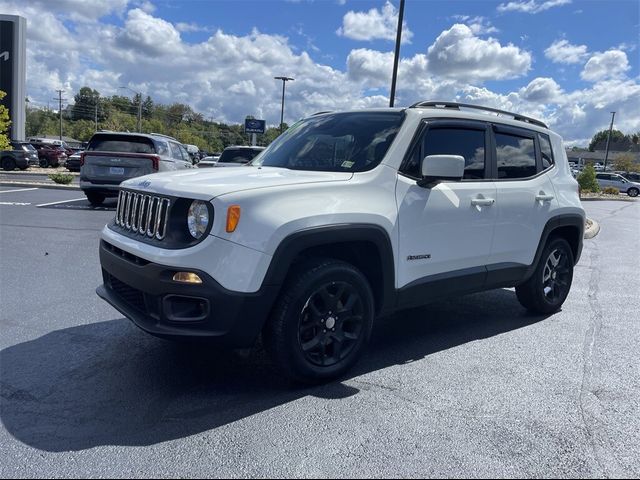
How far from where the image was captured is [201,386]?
3543 mm

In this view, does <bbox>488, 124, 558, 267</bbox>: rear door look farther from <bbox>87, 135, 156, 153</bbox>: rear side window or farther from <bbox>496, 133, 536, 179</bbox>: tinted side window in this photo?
<bbox>87, 135, 156, 153</bbox>: rear side window

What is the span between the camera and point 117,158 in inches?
460

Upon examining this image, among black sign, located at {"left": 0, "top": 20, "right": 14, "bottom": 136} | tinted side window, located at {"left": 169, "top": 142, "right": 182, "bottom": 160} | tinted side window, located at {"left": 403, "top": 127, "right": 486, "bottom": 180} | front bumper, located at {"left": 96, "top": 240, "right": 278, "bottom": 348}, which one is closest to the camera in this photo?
front bumper, located at {"left": 96, "top": 240, "right": 278, "bottom": 348}

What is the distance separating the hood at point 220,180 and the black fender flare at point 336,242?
1.16 feet

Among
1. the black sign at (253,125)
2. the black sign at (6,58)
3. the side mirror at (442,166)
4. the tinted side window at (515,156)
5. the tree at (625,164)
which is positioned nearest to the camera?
the side mirror at (442,166)

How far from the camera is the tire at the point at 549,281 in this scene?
529 centimetres

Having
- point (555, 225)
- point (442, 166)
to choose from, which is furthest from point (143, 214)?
point (555, 225)

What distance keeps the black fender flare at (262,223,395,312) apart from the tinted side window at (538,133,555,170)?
8.18 feet

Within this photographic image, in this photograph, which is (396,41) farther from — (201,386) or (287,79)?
(287,79)

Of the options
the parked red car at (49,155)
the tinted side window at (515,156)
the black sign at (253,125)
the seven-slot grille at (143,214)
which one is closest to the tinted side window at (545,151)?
the tinted side window at (515,156)

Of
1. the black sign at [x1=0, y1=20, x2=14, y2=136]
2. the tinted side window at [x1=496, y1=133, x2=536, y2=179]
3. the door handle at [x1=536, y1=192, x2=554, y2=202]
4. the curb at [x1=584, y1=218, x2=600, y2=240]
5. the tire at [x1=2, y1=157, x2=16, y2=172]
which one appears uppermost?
the black sign at [x1=0, y1=20, x2=14, y2=136]

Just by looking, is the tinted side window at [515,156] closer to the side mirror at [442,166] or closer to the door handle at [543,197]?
the door handle at [543,197]

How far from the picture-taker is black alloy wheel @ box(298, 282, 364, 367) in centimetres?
349

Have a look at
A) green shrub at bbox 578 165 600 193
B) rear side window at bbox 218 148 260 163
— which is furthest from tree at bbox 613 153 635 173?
rear side window at bbox 218 148 260 163
